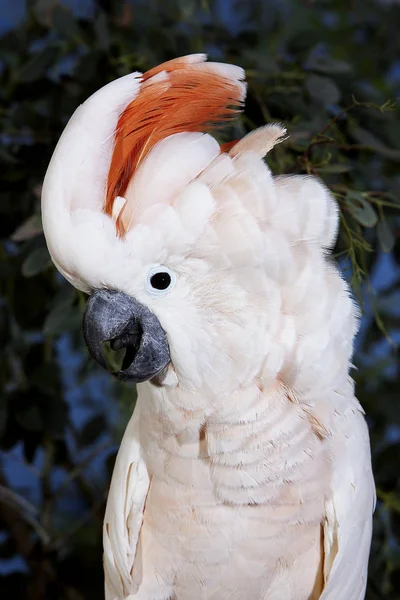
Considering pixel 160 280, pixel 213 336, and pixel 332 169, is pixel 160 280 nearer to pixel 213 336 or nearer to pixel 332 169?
pixel 213 336

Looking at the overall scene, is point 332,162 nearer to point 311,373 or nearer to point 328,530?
point 311,373

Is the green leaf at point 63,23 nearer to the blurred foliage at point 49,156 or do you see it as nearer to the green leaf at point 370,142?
the blurred foliage at point 49,156

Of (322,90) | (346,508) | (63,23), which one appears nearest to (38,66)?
(63,23)

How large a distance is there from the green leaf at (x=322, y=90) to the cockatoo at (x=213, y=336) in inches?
11.9

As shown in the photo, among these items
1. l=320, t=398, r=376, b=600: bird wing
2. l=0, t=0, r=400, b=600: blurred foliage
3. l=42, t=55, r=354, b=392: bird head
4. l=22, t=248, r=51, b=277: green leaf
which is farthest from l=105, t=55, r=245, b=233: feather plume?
l=320, t=398, r=376, b=600: bird wing

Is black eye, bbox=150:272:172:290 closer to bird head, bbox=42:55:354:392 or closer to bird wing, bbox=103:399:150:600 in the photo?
bird head, bbox=42:55:354:392

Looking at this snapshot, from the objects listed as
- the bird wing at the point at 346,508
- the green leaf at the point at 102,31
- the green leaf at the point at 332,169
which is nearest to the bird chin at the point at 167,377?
the bird wing at the point at 346,508

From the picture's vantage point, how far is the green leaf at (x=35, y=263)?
1.06m

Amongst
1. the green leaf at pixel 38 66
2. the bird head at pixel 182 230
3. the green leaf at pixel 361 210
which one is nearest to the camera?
the bird head at pixel 182 230

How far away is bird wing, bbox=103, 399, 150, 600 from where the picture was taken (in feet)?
3.30

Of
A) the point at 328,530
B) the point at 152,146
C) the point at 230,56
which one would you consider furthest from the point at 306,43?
the point at 328,530

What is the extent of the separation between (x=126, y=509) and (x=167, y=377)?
0.25 meters

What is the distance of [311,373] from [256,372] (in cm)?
7

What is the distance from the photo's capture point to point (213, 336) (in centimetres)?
84
